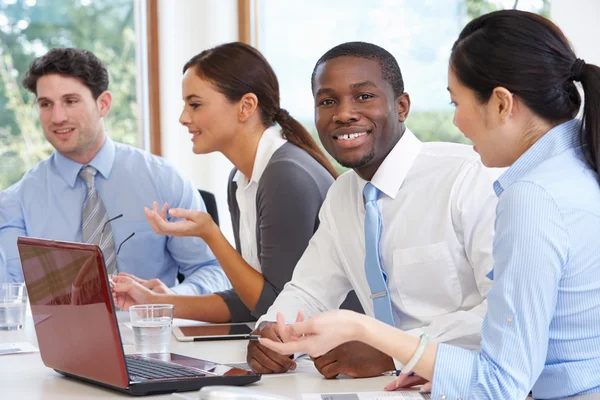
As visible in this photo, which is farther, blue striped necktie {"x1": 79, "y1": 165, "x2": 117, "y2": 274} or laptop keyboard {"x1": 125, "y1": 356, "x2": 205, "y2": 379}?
blue striped necktie {"x1": 79, "y1": 165, "x2": 117, "y2": 274}

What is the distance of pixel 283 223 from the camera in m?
2.35

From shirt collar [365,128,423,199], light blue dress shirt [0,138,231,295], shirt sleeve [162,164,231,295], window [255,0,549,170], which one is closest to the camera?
shirt collar [365,128,423,199]

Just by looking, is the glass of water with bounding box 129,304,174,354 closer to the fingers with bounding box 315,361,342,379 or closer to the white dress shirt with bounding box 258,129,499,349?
the white dress shirt with bounding box 258,129,499,349

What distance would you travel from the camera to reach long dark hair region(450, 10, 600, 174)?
1.40 metres

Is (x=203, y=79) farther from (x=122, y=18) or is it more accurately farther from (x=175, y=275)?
(x=122, y=18)

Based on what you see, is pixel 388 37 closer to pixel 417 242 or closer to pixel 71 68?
pixel 71 68

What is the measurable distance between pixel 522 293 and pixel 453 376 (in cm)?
18

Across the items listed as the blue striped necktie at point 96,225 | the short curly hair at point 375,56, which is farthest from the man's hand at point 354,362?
the blue striped necktie at point 96,225

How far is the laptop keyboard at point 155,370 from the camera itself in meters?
1.52

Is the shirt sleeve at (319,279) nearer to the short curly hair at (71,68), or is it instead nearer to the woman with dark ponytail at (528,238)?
the woman with dark ponytail at (528,238)

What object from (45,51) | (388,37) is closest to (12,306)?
(388,37)

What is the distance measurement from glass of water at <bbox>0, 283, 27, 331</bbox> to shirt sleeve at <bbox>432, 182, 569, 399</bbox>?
141cm

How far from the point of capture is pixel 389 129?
A: 2.00 m

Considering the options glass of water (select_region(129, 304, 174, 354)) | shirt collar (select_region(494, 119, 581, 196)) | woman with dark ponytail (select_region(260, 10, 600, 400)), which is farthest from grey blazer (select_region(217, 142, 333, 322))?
shirt collar (select_region(494, 119, 581, 196))
